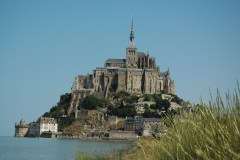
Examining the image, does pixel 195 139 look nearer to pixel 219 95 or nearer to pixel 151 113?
pixel 219 95

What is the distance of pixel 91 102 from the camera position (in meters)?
103

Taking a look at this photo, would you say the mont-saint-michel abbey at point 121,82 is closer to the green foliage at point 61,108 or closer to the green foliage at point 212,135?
the green foliage at point 61,108

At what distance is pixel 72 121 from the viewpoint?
105 m

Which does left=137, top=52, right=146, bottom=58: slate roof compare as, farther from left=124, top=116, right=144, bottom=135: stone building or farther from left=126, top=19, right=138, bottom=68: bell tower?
left=124, top=116, right=144, bottom=135: stone building

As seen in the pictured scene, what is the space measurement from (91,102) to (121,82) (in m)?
7.75

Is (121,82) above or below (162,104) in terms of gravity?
above

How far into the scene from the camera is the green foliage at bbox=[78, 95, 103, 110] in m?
103

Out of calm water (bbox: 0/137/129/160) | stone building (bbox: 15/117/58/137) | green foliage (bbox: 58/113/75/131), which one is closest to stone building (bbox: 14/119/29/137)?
stone building (bbox: 15/117/58/137)

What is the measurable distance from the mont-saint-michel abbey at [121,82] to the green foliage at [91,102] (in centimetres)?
240

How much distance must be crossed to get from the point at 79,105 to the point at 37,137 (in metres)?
16.1

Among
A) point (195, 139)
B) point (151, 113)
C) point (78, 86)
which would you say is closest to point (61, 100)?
point (78, 86)

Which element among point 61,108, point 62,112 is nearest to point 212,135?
point 62,112

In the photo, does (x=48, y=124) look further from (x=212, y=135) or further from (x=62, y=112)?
(x=212, y=135)

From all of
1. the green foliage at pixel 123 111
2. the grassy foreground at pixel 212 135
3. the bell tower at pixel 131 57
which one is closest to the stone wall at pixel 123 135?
the green foliage at pixel 123 111
